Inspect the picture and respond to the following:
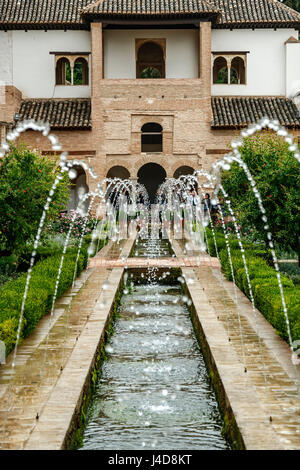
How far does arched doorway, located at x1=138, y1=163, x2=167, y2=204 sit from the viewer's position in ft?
89.8

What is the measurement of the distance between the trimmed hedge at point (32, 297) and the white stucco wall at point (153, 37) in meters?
15.1

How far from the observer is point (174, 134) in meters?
23.0

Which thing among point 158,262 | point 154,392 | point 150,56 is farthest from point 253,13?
point 154,392

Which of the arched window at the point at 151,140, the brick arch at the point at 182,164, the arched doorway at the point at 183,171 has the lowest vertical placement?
the brick arch at the point at 182,164

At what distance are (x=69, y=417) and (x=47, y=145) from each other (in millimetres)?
19031

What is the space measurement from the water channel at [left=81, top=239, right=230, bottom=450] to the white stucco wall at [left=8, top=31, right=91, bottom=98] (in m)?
16.5

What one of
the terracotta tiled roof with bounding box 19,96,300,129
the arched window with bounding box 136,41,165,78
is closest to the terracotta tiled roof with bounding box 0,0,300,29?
the terracotta tiled roof with bounding box 19,96,300,129

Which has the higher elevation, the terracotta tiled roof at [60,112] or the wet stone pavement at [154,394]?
the terracotta tiled roof at [60,112]

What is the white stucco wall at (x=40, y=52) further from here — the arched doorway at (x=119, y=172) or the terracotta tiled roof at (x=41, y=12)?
the arched doorway at (x=119, y=172)

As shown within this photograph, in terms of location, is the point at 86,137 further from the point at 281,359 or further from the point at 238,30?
the point at 281,359

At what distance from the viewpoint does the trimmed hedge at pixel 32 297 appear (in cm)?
580

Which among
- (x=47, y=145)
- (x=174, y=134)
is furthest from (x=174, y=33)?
(x=47, y=145)

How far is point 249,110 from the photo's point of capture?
22.9 m

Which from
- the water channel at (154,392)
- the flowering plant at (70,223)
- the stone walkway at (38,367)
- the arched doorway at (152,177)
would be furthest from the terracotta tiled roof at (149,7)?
the water channel at (154,392)
